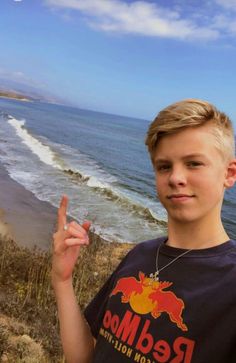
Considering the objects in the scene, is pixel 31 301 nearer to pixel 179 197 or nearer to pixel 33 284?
pixel 33 284

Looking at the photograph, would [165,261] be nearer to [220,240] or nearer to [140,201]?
[220,240]

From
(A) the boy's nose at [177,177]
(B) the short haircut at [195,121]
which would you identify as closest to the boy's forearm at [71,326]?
(A) the boy's nose at [177,177]

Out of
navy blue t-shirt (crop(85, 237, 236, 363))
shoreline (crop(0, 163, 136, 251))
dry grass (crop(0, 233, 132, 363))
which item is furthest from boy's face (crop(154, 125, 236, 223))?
shoreline (crop(0, 163, 136, 251))

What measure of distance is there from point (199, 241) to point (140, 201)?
2102 cm

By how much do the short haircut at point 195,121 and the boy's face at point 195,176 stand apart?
0.08 ft

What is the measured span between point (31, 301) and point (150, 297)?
5.54 metres

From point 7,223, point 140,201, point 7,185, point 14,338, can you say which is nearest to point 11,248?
point 14,338

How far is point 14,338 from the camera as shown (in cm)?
502

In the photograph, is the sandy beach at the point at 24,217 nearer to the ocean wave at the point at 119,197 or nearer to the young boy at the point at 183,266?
the ocean wave at the point at 119,197

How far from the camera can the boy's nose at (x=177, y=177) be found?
5.20 feet

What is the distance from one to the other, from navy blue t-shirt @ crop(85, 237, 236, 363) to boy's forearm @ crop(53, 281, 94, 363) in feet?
0.56

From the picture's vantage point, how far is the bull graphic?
1.49 m

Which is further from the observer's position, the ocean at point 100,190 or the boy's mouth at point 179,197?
the ocean at point 100,190

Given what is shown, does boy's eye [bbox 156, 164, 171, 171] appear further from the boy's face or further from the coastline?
the coastline
